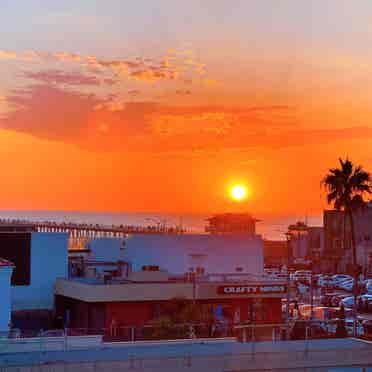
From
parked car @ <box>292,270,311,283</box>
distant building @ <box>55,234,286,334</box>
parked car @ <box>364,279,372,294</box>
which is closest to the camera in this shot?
distant building @ <box>55,234,286,334</box>

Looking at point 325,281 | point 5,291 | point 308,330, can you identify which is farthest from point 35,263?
point 325,281

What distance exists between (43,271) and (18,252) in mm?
1991

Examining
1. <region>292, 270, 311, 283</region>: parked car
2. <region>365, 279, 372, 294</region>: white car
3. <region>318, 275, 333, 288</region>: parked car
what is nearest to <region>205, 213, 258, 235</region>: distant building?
<region>292, 270, 311, 283</region>: parked car

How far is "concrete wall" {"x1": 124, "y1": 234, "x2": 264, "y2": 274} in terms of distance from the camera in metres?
55.9

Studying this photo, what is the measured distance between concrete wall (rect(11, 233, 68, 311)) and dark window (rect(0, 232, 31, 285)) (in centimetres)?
31

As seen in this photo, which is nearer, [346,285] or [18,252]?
[18,252]

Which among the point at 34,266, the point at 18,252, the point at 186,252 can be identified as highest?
the point at 186,252

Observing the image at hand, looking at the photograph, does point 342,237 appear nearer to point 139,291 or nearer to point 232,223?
point 232,223

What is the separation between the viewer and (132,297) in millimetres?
43719

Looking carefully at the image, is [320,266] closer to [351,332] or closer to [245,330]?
[351,332]

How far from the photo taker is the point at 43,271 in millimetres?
49406

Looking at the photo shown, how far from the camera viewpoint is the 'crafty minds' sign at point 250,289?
45.8 metres

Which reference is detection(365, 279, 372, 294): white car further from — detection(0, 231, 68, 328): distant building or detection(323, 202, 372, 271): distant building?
detection(0, 231, 68, 328): distant building

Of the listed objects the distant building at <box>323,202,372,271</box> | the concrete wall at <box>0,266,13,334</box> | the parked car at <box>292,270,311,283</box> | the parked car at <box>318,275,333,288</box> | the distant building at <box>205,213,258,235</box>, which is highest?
the distant building at <box>205,213,258,235</box>
